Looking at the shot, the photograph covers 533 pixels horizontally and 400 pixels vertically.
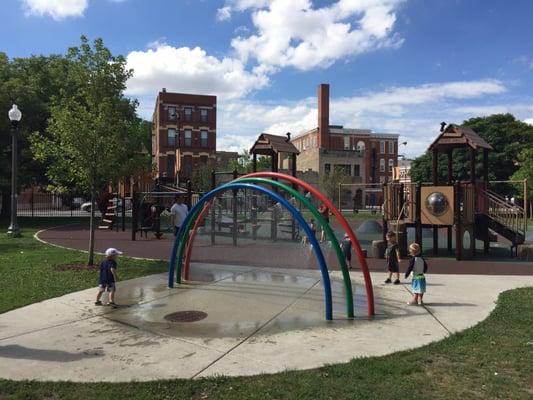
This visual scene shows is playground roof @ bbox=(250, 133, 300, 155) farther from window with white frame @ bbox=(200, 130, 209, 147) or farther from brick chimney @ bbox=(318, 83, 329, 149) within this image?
brick chimney @ bbox=(318, 83, 329, 149)

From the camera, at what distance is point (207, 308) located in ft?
24.4

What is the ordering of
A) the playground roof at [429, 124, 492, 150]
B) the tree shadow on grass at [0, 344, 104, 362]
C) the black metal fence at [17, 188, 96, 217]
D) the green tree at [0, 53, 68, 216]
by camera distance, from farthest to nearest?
the black metal fence at [17, 188, 96, 217] → the green tree at [0, 53, 68, 216] → the playground roof at [429, 124, 492, 150] → the tree shadow on grass at [0, 344, 104, 362]

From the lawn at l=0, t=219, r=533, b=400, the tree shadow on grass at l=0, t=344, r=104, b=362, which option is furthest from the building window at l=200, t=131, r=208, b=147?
the lawn at l=0, t=219, r=533, b=400

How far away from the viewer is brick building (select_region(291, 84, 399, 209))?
69.8 meters

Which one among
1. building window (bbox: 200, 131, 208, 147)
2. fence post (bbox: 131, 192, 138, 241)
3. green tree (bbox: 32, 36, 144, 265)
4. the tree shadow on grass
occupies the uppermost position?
building window (bbox: 200, 131, 208, 147)

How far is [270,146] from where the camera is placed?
59.9ft

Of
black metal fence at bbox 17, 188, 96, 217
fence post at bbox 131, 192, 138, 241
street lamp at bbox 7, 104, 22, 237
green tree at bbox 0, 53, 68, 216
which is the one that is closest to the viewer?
street lamp at bbox 7, 104, 22, 237

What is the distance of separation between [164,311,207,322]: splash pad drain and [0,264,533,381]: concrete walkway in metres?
0.08

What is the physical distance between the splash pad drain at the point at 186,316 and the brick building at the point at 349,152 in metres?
55.2

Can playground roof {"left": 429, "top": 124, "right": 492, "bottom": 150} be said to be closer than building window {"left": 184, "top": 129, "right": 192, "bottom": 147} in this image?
Yes

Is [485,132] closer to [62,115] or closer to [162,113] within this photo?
[162,113]

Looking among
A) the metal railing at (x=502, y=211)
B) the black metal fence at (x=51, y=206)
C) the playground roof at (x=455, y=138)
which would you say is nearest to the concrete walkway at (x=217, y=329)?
the metal railing at (x=502, y=211)

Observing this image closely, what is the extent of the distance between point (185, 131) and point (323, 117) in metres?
24.2

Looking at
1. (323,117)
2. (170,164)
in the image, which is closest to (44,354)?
(170,164)
